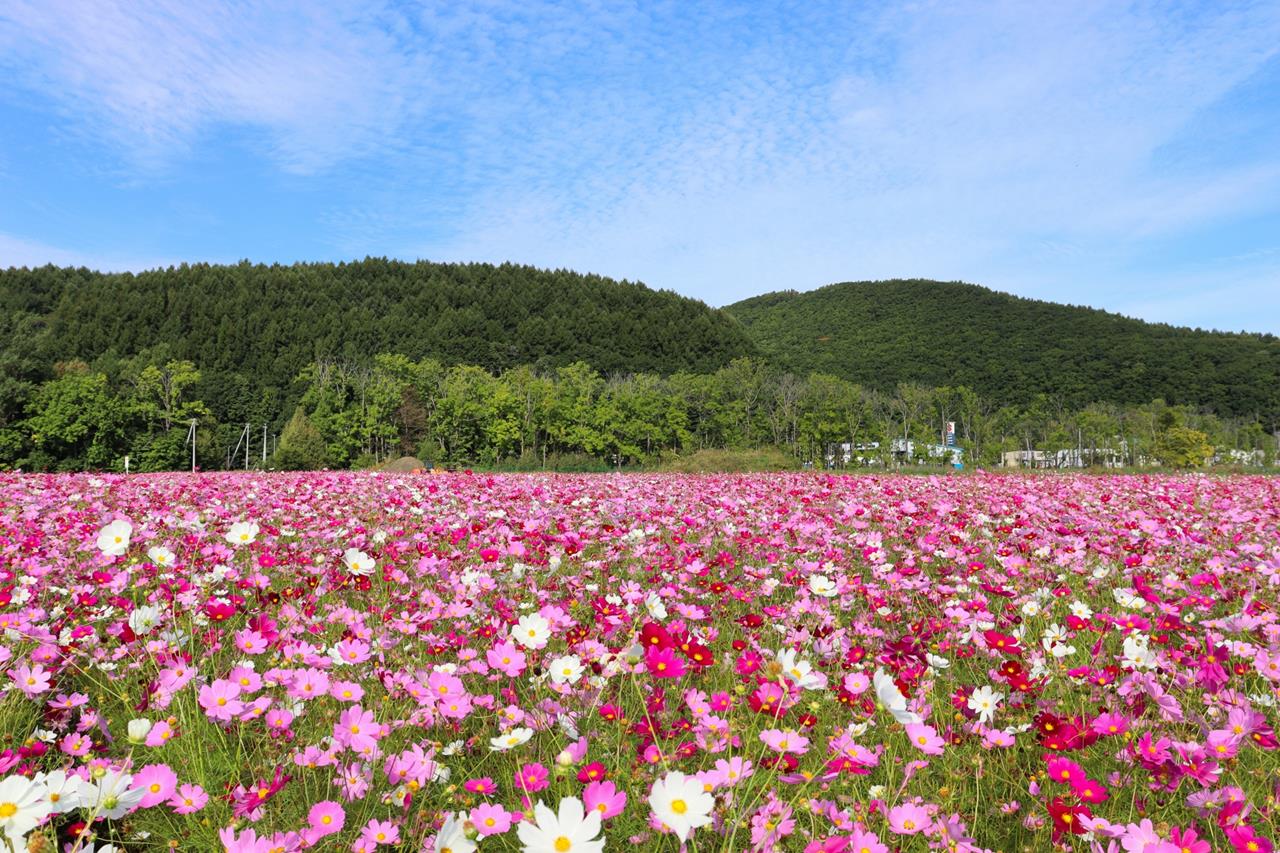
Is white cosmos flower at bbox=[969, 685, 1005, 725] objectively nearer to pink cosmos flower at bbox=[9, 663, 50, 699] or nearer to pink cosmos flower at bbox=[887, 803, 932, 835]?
pink cosmos flower at bbox=[887, 803, 932, 835]

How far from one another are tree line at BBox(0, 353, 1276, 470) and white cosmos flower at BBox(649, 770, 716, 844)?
1909 inches

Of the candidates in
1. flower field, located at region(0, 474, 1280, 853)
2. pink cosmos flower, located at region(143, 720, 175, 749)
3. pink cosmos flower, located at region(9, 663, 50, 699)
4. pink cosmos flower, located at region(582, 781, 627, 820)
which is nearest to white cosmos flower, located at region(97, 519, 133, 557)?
flower field, located at region(0, 474, 1280, 853)

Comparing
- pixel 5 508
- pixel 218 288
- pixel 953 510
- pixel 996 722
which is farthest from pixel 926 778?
pixel 218 288

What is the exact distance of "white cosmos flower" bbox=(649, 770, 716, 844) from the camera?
127 centimetres

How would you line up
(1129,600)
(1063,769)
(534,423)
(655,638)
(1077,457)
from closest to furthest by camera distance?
(1063,769), (655,638), (1129,600), (534,423), (1077,457)

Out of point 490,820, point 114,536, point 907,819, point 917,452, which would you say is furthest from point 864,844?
point 917,452

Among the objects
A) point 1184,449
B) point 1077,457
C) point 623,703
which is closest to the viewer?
point 623,703

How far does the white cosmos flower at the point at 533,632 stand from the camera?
226 centimetres

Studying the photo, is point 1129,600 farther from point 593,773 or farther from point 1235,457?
point 1235,457

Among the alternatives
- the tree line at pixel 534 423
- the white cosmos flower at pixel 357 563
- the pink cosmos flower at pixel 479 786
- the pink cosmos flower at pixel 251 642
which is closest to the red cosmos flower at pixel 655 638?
the pink cosmos flower at pixel 479 786

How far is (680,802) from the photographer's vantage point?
1.35 meters

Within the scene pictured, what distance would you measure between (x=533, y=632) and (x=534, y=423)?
2241 inches

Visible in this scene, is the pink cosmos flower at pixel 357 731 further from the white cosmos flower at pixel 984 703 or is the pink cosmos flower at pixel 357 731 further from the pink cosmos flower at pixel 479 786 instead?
the white cosmos flower at pixel 984 703

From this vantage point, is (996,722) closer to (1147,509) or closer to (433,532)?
(433,532)
